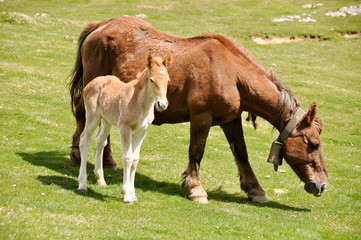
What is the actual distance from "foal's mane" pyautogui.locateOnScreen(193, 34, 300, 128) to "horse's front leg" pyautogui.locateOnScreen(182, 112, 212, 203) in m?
1.65

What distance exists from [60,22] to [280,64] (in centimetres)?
1619

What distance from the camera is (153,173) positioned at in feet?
40.8

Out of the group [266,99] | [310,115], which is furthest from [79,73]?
[310,115]

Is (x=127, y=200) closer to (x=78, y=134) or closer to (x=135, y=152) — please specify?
(x=135, y=152)

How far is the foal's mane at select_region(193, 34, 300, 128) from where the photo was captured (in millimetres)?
10789

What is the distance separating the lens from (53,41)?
29.1 metres

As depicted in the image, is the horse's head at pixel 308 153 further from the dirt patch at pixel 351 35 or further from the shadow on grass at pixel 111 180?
the dirt patch at pixel 351 35

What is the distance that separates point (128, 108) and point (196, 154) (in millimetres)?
2282

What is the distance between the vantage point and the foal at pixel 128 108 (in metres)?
8.92

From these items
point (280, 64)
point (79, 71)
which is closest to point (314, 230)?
point (79, 71)

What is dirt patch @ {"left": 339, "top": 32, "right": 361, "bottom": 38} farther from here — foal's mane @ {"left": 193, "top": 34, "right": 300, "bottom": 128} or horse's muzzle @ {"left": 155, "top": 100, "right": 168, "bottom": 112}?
horse's muzzle @ {"left": 155, "top": 100, "right": 168, "bottom": 112}

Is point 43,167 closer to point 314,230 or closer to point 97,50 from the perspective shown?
point 97,50

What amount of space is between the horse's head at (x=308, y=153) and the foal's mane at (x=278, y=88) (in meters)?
0.42

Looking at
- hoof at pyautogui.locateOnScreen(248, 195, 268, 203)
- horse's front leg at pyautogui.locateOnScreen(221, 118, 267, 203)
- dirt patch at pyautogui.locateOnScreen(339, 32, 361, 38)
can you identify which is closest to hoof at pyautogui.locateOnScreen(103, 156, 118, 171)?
horse's front leg at pyautogui.locateOnScreen(221, 118, 267, 203)
